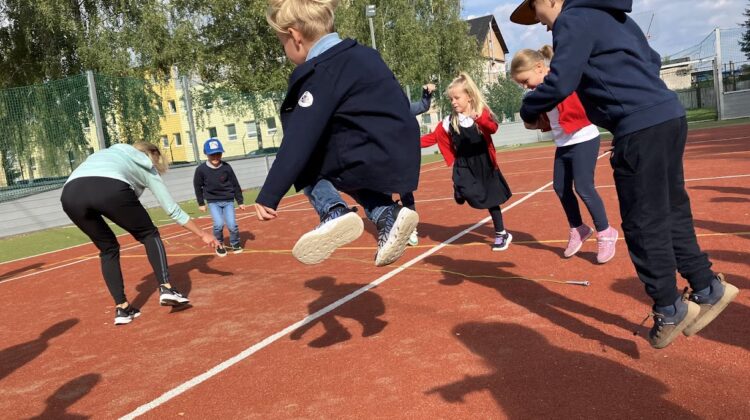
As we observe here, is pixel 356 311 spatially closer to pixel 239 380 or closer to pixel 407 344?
pixel 407 344

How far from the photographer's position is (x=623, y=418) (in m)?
2.70

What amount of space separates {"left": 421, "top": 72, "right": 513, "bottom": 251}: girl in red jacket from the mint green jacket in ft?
9.30

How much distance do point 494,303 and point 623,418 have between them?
78.1 inches

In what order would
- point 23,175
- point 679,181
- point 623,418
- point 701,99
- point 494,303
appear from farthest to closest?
point 701,99 → point 23,175 → point 494,303 → point 679,181 → point 623,418

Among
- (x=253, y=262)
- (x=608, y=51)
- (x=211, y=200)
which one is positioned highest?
(x=608, y=51)

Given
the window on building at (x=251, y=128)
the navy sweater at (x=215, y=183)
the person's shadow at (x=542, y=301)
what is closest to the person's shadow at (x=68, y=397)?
the person's shadow at (x=542, y=301)

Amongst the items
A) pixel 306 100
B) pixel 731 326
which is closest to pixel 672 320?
pixel 731 326

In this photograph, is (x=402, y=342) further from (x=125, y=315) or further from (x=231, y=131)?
(x=231, y=131)

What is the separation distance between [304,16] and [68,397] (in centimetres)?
295

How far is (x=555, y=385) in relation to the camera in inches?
122

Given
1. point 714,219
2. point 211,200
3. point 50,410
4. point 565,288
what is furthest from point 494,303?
point 211,200

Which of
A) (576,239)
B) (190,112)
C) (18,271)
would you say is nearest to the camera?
(576,239)

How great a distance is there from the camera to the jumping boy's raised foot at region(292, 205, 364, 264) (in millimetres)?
3090

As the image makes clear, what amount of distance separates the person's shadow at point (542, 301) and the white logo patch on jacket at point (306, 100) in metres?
2.35
